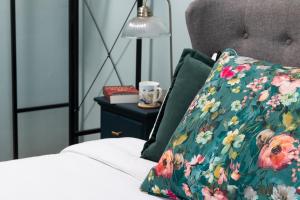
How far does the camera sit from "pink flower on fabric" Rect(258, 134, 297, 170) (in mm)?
889

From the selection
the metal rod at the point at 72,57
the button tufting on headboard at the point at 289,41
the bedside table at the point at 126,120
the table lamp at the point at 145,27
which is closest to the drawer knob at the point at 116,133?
the bedside table at the point at 126,120

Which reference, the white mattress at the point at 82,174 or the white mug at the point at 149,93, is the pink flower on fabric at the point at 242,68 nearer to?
the white mattress at the point at 82,174

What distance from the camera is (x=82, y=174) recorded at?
1257 mm

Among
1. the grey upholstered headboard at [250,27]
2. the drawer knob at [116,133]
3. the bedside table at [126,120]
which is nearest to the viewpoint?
the grey upholstered headboard at [250,27]

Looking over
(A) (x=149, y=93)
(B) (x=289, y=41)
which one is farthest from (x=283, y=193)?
(A) (x=149, y=93)

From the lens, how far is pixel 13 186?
1.16m

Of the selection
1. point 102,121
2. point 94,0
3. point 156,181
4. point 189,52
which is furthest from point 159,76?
point 156,181

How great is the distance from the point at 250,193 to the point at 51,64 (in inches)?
92.3

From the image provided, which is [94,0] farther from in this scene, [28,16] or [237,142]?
[237,142]

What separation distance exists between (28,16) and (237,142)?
7.37 feet

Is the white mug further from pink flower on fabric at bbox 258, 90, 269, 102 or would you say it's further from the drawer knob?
pink flower on fabric at bbox 258, 90, 269, 102

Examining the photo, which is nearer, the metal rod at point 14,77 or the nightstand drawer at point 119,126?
the nightstand drawer at point 119,126

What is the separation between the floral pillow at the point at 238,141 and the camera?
0.90 meters

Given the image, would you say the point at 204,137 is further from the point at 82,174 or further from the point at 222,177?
the point at 82,174
